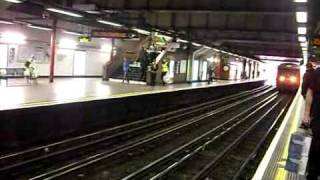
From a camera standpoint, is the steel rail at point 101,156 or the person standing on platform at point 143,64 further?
the person standing on platform at point 143,64

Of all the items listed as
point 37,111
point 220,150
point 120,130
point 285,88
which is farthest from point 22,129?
point 285,88

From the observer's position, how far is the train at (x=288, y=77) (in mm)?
41297

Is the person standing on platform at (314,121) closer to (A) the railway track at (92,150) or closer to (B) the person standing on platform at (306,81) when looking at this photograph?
(B) the person standing on platform at (306,81)

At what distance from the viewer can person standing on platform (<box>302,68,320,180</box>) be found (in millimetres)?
5336

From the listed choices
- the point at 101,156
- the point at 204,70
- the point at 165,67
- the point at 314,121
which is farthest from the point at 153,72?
the point at 314,121

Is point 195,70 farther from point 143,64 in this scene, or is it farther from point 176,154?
point 176,154

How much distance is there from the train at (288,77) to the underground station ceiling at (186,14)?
1086 centimetres

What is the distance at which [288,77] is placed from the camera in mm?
42250

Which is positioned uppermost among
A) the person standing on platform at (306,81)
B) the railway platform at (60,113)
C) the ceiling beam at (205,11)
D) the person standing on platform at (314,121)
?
the ceiling beam at (205,11)

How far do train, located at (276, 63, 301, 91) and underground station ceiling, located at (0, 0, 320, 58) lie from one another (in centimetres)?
1086

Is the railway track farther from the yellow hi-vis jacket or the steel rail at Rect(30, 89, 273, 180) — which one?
the yellow hi-vis jacket

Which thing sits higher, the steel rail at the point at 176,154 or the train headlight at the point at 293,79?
the train headlight at the point at 293,79

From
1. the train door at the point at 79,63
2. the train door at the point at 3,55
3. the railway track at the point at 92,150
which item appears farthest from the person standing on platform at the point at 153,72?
the railway track at the point at 92,150

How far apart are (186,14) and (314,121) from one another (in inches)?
759
